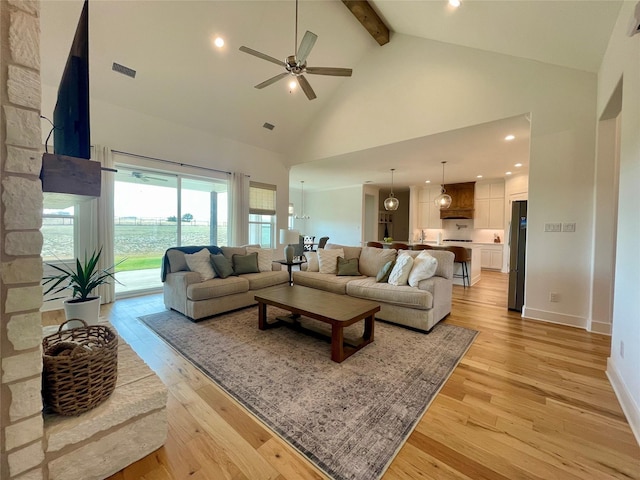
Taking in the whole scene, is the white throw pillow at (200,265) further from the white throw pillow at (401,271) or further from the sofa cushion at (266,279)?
the white throw pillow at (401,271)

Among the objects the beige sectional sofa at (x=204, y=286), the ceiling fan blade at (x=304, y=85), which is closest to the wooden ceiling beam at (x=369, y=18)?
the ceiling fan blade at (x=304, y=85)

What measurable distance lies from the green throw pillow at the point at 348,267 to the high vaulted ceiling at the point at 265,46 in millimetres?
2306

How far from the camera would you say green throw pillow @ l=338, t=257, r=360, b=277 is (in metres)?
4.21

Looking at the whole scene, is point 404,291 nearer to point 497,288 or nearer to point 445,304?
point 445,304

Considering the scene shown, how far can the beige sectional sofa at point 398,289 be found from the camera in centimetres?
311

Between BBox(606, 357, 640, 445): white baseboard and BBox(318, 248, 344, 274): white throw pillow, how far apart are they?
3.08 m

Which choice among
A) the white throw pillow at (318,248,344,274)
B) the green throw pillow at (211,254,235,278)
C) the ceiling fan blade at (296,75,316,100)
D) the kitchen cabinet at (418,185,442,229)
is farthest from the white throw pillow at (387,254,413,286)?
the kitchen cabinet at (418,185,442,229)

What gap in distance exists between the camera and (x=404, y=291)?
10.5 feet

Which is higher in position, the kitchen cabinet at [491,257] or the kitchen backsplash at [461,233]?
the kitchen backsplash at [461,233]

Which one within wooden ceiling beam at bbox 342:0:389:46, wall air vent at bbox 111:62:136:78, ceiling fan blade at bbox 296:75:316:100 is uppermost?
wooden ceiling beam at bbox 342:0:389:46

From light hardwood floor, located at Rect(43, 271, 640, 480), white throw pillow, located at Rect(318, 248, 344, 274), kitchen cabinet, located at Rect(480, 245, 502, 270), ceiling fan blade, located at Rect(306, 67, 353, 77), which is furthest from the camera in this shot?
kitchen cabinet, located at Rect(480, 245, 502, 270)

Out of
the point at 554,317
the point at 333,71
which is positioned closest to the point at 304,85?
the point at 333,71

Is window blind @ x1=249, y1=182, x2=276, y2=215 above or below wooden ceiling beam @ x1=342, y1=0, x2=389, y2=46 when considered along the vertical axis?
below

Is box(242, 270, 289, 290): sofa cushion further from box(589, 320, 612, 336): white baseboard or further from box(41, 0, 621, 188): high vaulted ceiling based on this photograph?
box(589, 320, 612, 336): white baseboard
